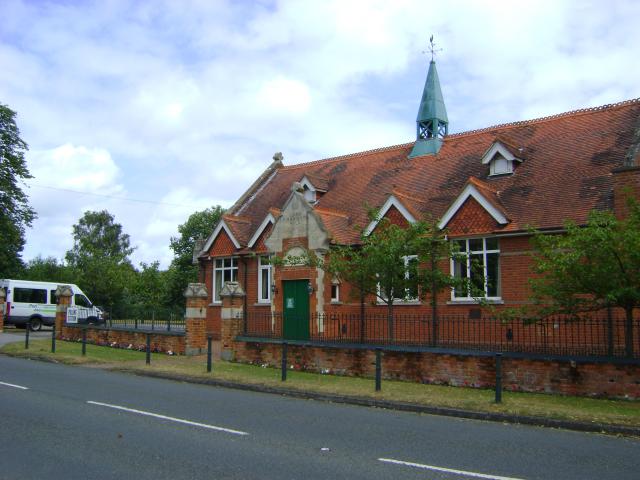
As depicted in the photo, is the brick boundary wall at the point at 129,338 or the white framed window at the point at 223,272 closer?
the brick boundary wall at the point at 129,338

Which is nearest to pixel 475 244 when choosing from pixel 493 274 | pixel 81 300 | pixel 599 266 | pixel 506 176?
pixel 493 274

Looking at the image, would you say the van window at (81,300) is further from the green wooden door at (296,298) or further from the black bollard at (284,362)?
the black bollard at (284,362)

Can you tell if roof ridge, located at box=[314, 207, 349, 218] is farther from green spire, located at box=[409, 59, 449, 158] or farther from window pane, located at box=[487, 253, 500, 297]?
window pane, located at box=[487, 253, 500, 297]

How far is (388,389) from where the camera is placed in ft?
44.8

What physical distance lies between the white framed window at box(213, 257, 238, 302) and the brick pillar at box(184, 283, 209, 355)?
623 cm

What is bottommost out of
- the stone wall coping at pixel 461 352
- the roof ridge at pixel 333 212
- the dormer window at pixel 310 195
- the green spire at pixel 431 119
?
the stone wall coping at pixel 461 352

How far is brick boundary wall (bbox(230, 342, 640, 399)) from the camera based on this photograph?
1248 centimetres

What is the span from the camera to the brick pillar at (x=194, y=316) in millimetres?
20875

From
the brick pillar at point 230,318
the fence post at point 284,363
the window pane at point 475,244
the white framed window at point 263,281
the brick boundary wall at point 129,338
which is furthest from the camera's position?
the white framed window at point 263,281

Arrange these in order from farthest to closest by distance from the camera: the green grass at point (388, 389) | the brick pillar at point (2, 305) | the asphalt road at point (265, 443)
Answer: the brick pillar at point (2, 305)
the green grass at point (388, 389)
the asphalt road at point (265, 443)

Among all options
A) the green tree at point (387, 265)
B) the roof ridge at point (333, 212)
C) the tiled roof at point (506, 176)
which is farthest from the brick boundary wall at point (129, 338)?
the green tree at point (387, 265)

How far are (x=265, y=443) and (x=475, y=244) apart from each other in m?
13.5

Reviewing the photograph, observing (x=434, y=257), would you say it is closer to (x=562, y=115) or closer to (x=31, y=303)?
(x=562, y=115)

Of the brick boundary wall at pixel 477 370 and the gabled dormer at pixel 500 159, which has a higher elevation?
the gabled dormer at pixel 500 159
